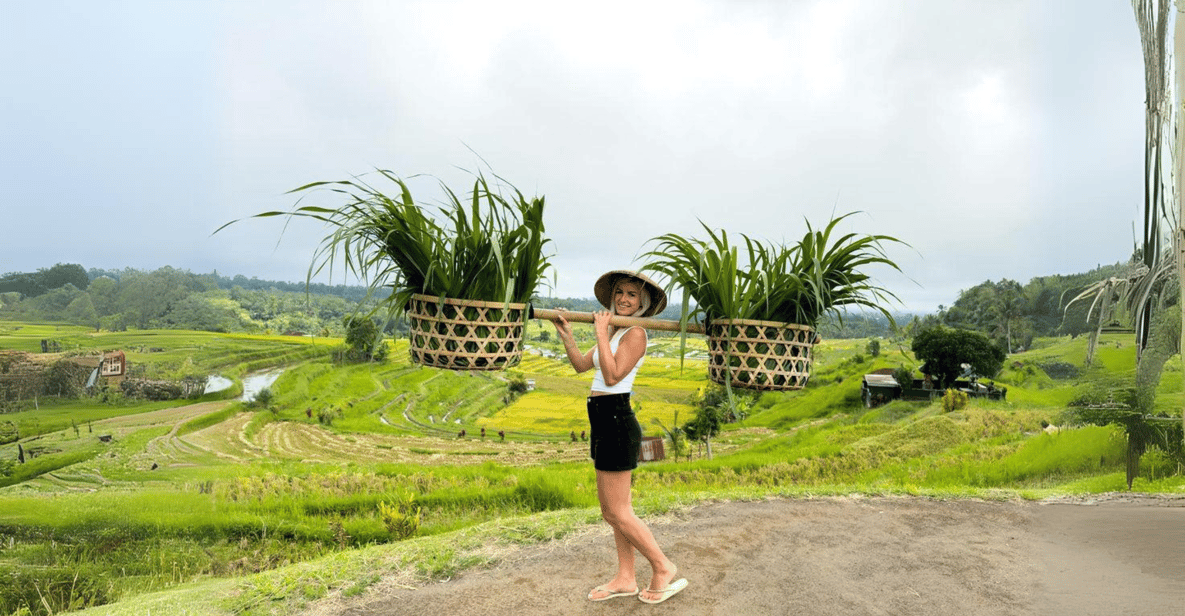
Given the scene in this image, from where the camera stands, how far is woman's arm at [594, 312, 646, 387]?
12.6 feet

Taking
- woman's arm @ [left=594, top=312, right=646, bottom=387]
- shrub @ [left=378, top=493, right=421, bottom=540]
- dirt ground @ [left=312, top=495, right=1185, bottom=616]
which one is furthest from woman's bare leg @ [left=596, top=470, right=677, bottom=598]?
shrub @ [left=378, top=493, right=421, bottom=540]

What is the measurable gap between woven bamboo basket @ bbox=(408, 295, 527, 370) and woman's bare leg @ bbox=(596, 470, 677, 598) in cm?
110

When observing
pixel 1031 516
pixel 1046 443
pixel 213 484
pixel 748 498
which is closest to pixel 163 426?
pixel 213 484

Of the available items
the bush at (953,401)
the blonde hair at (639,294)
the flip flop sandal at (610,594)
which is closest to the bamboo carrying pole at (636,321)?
the blonde hair at (639,294)

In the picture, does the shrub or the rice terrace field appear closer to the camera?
the rice terrace field

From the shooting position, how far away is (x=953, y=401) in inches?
765

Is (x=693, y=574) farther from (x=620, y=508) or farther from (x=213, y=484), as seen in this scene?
(x=213, y=484)

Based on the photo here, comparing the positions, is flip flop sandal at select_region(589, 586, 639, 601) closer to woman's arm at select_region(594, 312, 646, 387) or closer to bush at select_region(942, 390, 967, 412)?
woman's arm at select_region(594, 312, 646, 387)

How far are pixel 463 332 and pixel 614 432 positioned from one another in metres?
1.18

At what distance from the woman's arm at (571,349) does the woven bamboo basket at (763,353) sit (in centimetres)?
81

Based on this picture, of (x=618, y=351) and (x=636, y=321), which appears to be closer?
(x=636, y=321)

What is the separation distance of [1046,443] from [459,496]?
12.0m

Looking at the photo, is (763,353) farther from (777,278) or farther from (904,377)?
(904,377)

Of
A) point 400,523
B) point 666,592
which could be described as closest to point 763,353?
point 666,592
